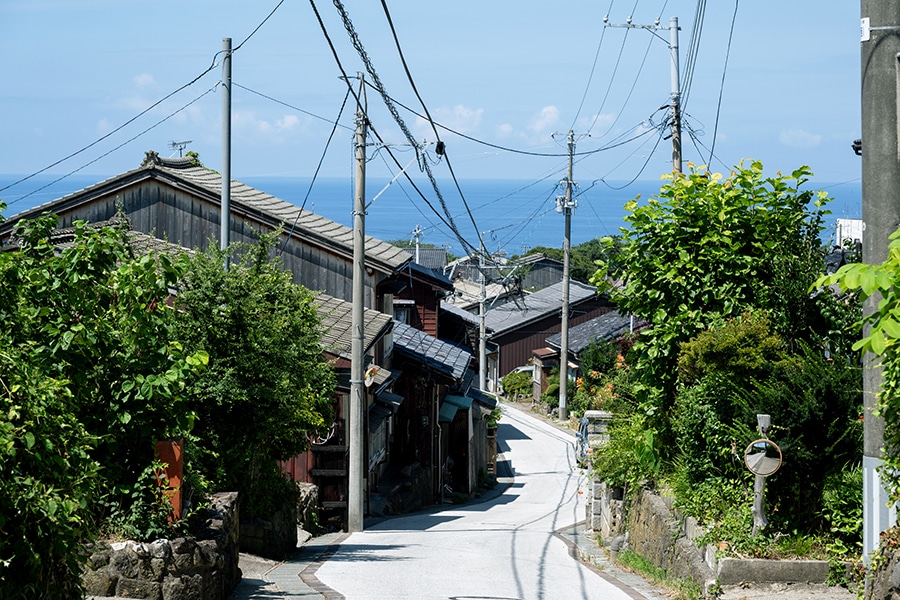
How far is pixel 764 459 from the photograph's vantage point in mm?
10469

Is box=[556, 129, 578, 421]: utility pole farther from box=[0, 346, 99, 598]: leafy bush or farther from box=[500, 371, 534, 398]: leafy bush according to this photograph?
box=[0, 346, 99, 598]: leafy bush

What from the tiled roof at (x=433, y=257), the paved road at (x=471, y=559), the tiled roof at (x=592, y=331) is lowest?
the paved road at (x=471, y=559)

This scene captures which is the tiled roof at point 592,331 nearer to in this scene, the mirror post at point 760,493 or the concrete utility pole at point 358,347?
the concrete utility pole at point 358,347

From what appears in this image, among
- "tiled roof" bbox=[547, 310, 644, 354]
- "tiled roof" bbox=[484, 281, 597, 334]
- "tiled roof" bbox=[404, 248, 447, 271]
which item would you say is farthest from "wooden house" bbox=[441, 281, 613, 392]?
"tiled roof" bbox=[404, 248, 447, 271]

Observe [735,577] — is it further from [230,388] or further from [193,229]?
[193,229]

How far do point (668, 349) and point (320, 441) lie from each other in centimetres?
1109

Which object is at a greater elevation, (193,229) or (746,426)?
(193,229)

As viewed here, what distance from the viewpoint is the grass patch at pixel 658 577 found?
11.2m

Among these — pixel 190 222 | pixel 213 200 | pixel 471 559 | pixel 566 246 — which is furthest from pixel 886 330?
pixel 566 246

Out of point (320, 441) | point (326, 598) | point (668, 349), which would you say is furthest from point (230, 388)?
point (320, 441)

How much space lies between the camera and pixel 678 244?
1351cm

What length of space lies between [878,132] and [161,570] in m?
7.42

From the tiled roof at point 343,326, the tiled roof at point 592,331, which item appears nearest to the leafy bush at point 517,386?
the tiled roof at point 592,331

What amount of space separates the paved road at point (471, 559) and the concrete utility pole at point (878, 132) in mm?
6315
